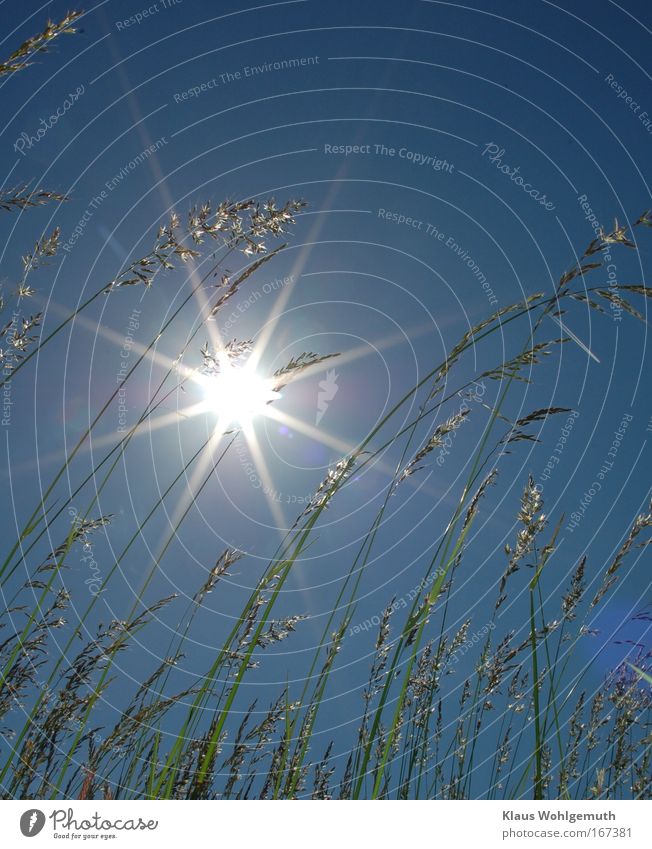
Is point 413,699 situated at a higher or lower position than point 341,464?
lower
